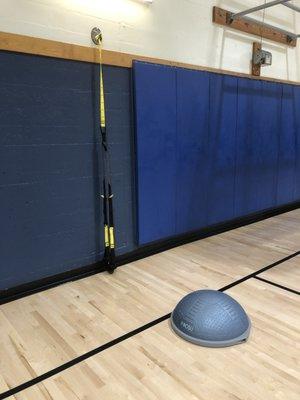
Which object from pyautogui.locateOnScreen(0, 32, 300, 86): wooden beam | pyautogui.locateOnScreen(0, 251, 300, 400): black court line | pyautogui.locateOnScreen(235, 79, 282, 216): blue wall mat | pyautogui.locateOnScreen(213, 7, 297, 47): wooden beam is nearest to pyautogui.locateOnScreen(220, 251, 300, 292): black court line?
pyautogui.locateOnScreen(0, 251, 300, 400): black court line

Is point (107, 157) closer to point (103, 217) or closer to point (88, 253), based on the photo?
point (103, 217)

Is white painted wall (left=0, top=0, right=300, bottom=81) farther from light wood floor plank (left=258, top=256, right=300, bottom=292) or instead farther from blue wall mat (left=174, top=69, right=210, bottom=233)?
light wood floor plank (left=258, top=256, right=300, bottom=292)

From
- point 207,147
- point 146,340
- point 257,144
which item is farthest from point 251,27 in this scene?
point 146,340

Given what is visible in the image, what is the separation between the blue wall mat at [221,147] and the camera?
3787 millimetres

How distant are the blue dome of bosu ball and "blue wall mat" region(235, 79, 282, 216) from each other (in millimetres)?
2353

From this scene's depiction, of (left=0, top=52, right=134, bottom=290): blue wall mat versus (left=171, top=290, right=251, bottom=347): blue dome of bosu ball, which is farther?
(left=0, top=52, right=134, bottom=290): blue wall mat

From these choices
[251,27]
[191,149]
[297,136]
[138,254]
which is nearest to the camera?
[138,254]

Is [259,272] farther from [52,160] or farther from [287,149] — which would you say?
[287,149]

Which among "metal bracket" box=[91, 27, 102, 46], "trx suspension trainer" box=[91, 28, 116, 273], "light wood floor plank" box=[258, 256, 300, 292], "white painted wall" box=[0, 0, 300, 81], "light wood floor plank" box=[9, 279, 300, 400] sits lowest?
"light wood floor plank" box=[9, 279, 300, 400]

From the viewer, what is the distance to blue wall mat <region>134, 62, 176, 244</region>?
10.1 ft

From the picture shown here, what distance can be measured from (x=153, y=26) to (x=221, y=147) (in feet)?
4.93

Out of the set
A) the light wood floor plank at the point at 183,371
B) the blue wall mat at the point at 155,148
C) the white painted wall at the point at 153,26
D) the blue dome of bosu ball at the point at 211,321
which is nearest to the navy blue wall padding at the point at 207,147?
the blue wall mat at the point at 155,148

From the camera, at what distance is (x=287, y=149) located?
4910 mm

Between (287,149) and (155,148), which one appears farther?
(287,149)
